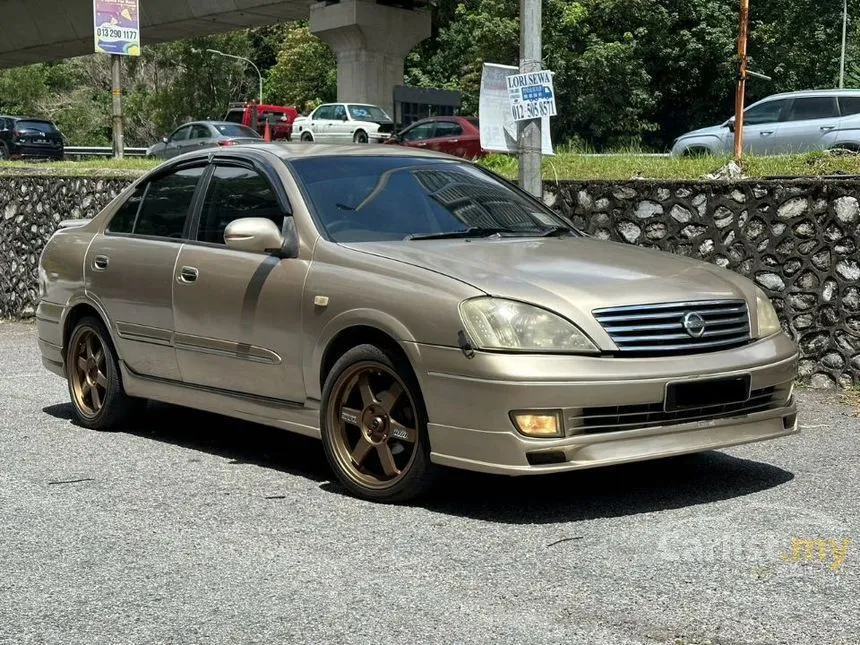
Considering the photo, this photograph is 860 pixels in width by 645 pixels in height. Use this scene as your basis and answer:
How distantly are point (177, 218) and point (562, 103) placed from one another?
46.1 meters

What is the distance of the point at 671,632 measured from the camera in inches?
156

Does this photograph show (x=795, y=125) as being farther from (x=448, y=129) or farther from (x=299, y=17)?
(x=299, y=17)

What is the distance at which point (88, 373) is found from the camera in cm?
769

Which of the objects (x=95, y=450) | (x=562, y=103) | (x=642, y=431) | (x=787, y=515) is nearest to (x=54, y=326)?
(x=95, y=450)

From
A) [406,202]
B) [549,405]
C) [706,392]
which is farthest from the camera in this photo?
[406,202]

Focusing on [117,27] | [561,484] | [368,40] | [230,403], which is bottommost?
[561,484]

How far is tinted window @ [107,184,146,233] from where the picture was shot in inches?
297

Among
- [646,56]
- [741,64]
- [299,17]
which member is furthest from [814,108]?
[646,56]

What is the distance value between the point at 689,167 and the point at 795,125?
10.7 meters

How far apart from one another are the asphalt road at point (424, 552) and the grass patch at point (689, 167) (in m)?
3.46

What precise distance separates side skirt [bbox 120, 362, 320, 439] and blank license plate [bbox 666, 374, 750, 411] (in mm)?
1720

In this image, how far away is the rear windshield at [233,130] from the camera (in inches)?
1291

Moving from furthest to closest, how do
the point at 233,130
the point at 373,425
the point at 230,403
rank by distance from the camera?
the point at 233,130 < the point at 230,403 < the point at 373,425

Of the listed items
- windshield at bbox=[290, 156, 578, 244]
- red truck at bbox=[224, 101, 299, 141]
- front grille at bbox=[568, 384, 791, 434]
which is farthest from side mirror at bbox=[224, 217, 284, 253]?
red truck at bbox=[224, 101, 299, 141]
